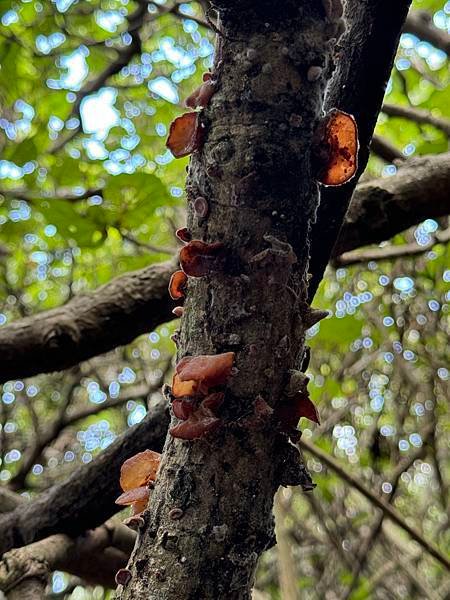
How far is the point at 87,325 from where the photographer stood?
42.4 inches

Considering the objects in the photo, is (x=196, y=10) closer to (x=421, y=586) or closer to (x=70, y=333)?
(x=70, y=333)

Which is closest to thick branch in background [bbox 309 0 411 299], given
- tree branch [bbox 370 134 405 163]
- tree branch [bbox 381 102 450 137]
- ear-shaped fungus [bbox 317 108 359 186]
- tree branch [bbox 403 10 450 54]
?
ear-shaped fungus [bbox 317 108 359 186]

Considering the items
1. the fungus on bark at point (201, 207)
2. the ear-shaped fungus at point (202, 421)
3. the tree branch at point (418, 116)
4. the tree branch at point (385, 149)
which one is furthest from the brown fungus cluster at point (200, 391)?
→ the tree branch at point (418, 116)

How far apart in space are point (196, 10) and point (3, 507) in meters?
1.93

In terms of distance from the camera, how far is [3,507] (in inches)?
51.3

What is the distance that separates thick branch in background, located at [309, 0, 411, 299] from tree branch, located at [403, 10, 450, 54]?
1.40m

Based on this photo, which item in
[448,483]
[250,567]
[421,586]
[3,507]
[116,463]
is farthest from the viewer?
[448,483]

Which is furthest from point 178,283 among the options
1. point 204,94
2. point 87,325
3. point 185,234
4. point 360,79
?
point 87,325

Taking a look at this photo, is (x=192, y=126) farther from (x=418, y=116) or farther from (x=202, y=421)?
(x=418, y=116)

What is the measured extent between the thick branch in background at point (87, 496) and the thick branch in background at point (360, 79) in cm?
41

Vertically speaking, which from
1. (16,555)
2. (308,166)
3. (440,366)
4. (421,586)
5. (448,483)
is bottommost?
(448,483)

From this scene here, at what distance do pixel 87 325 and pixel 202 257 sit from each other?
59cm

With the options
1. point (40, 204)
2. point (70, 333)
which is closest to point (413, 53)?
point (40, 204)

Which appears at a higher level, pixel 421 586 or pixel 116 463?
pixel 116 463
